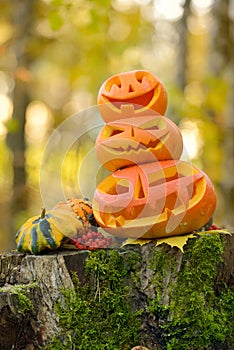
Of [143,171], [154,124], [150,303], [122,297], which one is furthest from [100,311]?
[154,124]

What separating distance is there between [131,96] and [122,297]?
1130mm

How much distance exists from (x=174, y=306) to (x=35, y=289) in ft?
2.48

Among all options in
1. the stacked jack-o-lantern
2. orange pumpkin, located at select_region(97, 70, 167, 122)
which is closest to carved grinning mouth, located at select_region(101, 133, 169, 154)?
the stacked jack-o-lantern

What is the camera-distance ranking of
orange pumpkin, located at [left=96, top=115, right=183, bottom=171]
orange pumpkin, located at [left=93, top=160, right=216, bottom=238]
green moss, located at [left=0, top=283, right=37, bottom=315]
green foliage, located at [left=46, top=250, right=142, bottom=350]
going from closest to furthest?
green moss, located at [left=0, top=283, right=37, bottom=315], green foliage, located at [left=46, top=250, right=142, bottom=350], orange pumpkin, located at [left=93, top=160, right=216, bottom=238], orange pumpkin, located at [left=96, top=115, right=183, bottom=171]

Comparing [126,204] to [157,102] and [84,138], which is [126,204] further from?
[84,138]

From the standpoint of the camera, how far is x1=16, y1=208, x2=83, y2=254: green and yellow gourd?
2.89 m

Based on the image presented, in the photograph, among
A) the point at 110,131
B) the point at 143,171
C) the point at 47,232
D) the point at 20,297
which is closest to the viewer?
the point at 20,297

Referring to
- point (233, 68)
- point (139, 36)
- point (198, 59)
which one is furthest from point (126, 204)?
point (198, 59)

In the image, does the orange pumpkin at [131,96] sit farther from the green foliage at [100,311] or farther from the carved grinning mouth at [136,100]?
the green foliage at [100,311]

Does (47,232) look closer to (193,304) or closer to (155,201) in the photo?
(155,201)

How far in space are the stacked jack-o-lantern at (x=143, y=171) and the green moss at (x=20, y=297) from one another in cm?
58

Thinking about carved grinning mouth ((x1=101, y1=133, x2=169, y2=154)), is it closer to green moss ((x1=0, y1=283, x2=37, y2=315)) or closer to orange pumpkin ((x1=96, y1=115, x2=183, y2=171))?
orange pumpkin ((x1=96, y1=115, x2=183, y2=171))

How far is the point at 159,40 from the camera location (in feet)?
38.2

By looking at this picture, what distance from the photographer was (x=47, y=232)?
289cm
